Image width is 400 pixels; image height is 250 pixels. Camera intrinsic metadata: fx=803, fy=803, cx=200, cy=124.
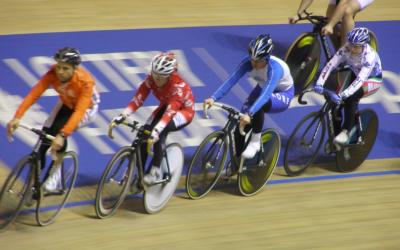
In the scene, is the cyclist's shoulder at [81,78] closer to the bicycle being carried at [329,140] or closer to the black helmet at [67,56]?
the black helmet at [67,56]

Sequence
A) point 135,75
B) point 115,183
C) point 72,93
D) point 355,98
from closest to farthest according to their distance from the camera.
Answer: point 72,93 < point 115,183 < point 355,98 < point 135,75

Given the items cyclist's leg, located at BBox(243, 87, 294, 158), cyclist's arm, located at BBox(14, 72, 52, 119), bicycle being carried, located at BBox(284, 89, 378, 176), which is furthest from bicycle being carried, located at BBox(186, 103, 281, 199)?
cyclist's arm, located at BBox(14, 72, 52, 119)

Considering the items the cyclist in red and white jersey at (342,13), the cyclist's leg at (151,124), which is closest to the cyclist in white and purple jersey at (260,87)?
the cyclist's leg at (151,124)

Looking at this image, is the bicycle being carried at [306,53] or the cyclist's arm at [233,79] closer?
the cyclist's arm at [233,79]

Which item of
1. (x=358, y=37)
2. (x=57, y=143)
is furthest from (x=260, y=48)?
(x=57, y=143)

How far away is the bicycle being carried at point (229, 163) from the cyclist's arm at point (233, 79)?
0.14 metres

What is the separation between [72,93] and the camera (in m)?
6.21

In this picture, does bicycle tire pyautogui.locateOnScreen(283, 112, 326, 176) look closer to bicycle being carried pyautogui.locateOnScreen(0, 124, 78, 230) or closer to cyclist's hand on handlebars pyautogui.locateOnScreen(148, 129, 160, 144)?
cyclist's hand on handlebars pyautogui.locateOnScreen(148, 129, 160, 144)

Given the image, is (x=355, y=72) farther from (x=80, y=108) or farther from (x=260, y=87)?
(x=80, y=108)

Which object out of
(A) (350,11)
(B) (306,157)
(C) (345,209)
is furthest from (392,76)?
(C) (345,209)

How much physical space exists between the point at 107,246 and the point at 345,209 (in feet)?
7.49

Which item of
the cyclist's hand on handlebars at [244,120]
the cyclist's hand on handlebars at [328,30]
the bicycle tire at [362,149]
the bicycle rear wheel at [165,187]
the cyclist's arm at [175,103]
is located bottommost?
the bicycle tire at [362,149]

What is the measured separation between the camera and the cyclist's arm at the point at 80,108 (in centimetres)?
600

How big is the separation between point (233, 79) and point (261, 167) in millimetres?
897
